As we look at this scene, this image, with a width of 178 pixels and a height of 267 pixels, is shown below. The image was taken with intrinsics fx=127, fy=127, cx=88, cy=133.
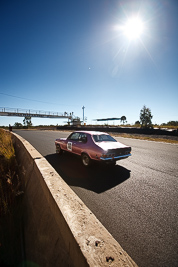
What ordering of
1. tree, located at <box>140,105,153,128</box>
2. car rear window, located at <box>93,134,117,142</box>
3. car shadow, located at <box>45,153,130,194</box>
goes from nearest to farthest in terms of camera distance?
car shadow, located at <box>45,153,130,194</box> < car rear window, located at <box>93,134,117,142</box> < tree, located at <box>140,105,153,128</box>

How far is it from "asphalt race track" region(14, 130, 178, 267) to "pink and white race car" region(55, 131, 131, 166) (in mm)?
482

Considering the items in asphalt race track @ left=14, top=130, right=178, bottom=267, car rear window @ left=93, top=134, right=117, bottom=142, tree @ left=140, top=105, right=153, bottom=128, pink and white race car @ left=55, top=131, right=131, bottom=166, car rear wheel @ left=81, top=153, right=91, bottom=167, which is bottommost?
asphalt race track @ left=14, top=130, right=178, bottom=267

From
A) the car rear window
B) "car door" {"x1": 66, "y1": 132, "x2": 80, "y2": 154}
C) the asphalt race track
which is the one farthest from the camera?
"car door" {"x1": 66, "y1": 132, "x2": 80, "y2": 154}

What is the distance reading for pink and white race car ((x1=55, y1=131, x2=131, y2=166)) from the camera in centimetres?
425

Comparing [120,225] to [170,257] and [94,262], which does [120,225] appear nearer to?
[170,257]

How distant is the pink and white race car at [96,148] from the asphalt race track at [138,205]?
482 millimetres

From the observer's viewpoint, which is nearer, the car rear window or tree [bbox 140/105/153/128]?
the car rear window

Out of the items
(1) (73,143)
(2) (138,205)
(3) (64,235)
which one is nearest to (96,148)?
(1) (73,143)

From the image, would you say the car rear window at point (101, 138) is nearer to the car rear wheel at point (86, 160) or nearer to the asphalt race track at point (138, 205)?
the car rear wheel at point (86, 160)

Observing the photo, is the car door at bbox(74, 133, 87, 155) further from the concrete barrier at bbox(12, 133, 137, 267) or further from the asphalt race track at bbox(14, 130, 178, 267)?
the concrete barrier at bbox(12, 133, 137, 267)

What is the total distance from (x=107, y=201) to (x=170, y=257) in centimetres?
127

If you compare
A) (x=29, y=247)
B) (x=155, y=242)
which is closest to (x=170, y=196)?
(x=155, y=242)

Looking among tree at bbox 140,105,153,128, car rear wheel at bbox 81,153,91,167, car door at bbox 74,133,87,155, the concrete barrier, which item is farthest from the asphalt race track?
tree at bbox 140,105,153,128

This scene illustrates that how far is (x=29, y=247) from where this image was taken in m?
2.11
